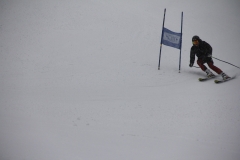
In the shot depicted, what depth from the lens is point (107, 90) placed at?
5898 mm

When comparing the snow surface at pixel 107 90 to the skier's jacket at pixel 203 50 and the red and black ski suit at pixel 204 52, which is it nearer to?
the red and black ski suit at pixel 204 52

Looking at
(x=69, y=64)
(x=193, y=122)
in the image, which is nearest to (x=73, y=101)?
(x=69, y=64)

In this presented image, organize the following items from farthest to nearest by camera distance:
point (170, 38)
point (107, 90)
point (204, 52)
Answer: point (170, 38) → point (204, 52) → point (107, 90)

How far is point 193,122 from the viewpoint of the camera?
14.3 ft

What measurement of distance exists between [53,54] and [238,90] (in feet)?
21.6

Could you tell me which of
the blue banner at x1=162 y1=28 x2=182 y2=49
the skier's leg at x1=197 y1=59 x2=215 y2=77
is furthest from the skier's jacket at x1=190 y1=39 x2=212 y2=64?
the blue banner at x1=162 y1=28 x2=182 y2=49

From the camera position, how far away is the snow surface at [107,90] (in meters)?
3.77

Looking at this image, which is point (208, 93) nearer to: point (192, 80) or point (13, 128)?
point (192, 80)

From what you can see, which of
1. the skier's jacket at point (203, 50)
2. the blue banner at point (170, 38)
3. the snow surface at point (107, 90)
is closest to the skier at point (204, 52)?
the skier's jacket at point (203, 50)

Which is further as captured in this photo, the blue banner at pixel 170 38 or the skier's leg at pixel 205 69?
the blue banner at pixel 170 38

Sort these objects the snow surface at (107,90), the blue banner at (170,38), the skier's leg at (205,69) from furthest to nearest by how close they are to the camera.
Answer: the blue banner at (170,38) < the skier's leg at (205,69) < the snow surface at (107,90)

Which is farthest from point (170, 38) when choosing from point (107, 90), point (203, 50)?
point (107, 90)

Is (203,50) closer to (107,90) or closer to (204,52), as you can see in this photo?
(204,52)

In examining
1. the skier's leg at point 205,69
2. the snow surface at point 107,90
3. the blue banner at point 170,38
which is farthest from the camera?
the blue banner at point 170,38
